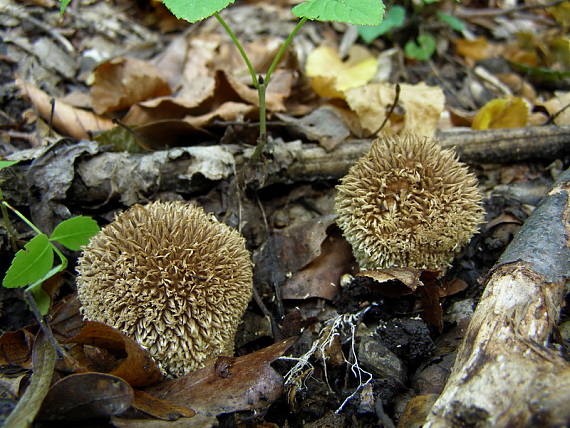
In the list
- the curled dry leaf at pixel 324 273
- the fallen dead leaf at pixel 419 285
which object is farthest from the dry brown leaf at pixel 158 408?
the fallen dead leaf at pixel 419 285

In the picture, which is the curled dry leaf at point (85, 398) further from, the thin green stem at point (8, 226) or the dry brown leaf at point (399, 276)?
the dry brown leaf at point (399, 276)

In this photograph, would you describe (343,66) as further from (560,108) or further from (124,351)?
(124,351)

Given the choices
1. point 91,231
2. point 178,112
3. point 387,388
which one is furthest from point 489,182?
point 91,231

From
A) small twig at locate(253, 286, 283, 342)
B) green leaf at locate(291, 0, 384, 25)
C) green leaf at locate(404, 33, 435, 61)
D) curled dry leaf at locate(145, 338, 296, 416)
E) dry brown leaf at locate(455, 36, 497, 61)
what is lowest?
small twig at locate(253, 286, 283, 342)

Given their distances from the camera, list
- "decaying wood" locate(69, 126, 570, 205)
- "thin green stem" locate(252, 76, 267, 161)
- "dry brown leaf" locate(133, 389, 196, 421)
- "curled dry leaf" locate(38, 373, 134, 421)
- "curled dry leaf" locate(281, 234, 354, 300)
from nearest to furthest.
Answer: "curled dry leaf" locate(38, 373, 134, 421) < "dry brown leaf" locate(133, 389, 196, 421) < "thin green stem" locate(252, 76, 267, 161) < "curled dry leaf" locate(281, 234, 354, 300) < "decaying wood" locate(69, 126, 570, 205)

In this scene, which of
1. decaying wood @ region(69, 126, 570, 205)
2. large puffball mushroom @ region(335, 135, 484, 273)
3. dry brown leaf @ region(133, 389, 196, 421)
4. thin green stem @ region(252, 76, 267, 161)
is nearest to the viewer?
dry brown leaf @ region(133, 389, 196, 421)

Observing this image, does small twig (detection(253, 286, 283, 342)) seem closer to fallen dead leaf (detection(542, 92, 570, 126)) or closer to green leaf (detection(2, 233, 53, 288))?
green leaf (detection(2, 233, 53, 288))

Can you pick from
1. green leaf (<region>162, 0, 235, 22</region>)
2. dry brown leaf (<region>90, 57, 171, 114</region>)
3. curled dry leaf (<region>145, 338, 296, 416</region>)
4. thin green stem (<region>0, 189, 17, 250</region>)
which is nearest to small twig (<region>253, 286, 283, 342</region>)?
curled dry leaf (<region>145, 338, 296, 416</region>)
